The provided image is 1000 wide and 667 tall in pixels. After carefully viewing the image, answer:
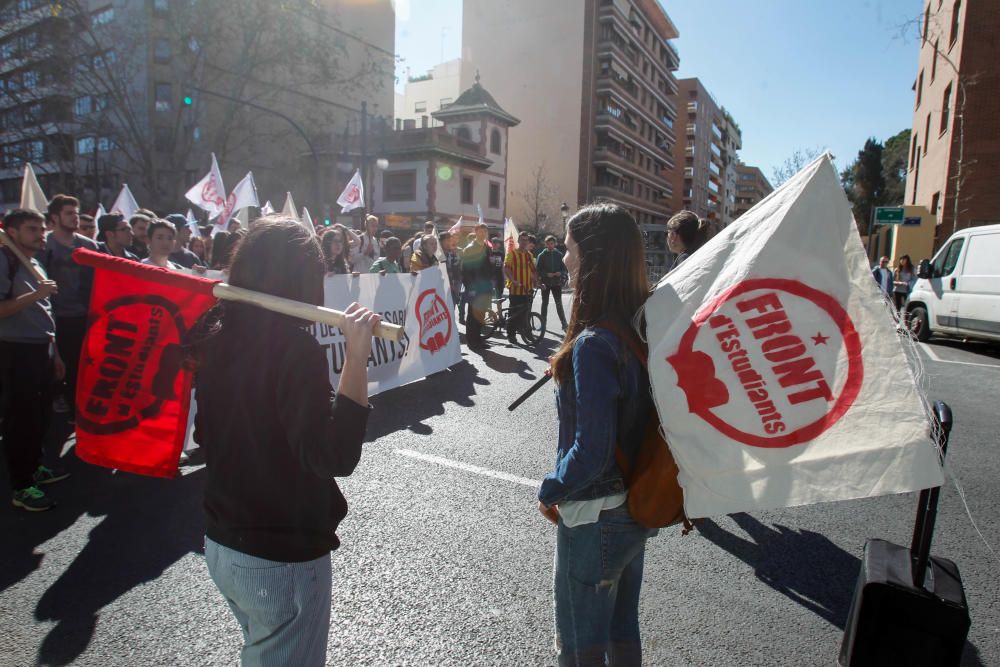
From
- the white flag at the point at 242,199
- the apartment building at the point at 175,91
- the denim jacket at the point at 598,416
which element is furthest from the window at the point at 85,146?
the denim jacket at the point at 598,416

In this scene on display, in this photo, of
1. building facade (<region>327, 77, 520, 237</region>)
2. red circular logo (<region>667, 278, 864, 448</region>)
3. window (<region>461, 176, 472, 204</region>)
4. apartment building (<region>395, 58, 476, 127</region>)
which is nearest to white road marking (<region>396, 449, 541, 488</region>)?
red circular logo (<region>667, 278, 864, 448</region>)

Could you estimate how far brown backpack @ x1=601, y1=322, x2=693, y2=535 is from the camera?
5.63 feet

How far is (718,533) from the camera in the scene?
12.6 feet

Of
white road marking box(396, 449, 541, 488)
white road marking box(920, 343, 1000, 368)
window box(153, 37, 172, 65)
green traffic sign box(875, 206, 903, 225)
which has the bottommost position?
white road marking box(396, 449, 541, 488)

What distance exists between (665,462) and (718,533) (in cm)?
247

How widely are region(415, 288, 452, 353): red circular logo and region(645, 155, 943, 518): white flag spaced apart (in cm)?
649

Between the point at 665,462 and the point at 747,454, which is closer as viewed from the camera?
the point at 747,454

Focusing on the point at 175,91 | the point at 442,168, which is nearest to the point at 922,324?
the point at 442,168

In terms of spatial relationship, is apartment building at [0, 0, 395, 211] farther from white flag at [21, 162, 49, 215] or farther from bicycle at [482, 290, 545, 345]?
white flag at [21, 162, 49, 215]

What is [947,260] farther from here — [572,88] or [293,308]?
[572,88]

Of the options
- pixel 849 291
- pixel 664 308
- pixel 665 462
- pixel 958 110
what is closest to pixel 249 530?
pixel 665 462

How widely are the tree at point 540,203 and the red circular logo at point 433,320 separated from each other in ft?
141

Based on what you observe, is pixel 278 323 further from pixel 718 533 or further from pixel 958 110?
pixel 958 110

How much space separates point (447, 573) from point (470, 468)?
1584 mm
